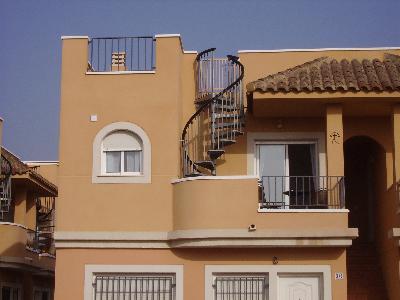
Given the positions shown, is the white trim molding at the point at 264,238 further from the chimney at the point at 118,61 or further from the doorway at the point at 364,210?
the chimney at the point at 118,61

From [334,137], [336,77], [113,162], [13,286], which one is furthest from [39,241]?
[336,77]

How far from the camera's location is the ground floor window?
2652cm

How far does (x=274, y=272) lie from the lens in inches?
710

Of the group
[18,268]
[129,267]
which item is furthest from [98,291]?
[18,268]

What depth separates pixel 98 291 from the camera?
18.5 meters

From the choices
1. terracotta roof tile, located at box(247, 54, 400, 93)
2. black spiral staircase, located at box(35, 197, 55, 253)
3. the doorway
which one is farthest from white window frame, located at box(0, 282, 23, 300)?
terracotta roof tile, located at box(247, 54, 400, 93)

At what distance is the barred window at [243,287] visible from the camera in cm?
1812

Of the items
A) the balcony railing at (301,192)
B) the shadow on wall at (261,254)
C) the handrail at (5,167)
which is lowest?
the shadow on wall at (261,254)

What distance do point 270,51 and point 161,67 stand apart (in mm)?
3245

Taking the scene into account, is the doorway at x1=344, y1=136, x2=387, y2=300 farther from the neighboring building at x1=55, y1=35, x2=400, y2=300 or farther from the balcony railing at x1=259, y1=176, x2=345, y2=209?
the balcony railing at x1=259, y1=176, x2=345, y2=209

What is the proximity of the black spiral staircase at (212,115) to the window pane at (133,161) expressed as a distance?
109 centimetres

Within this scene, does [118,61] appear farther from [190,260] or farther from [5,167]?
[5,167]

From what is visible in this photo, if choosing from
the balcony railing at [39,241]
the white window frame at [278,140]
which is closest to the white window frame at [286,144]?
the white window frame at [278,140]

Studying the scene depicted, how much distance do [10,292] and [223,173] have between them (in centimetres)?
1043
